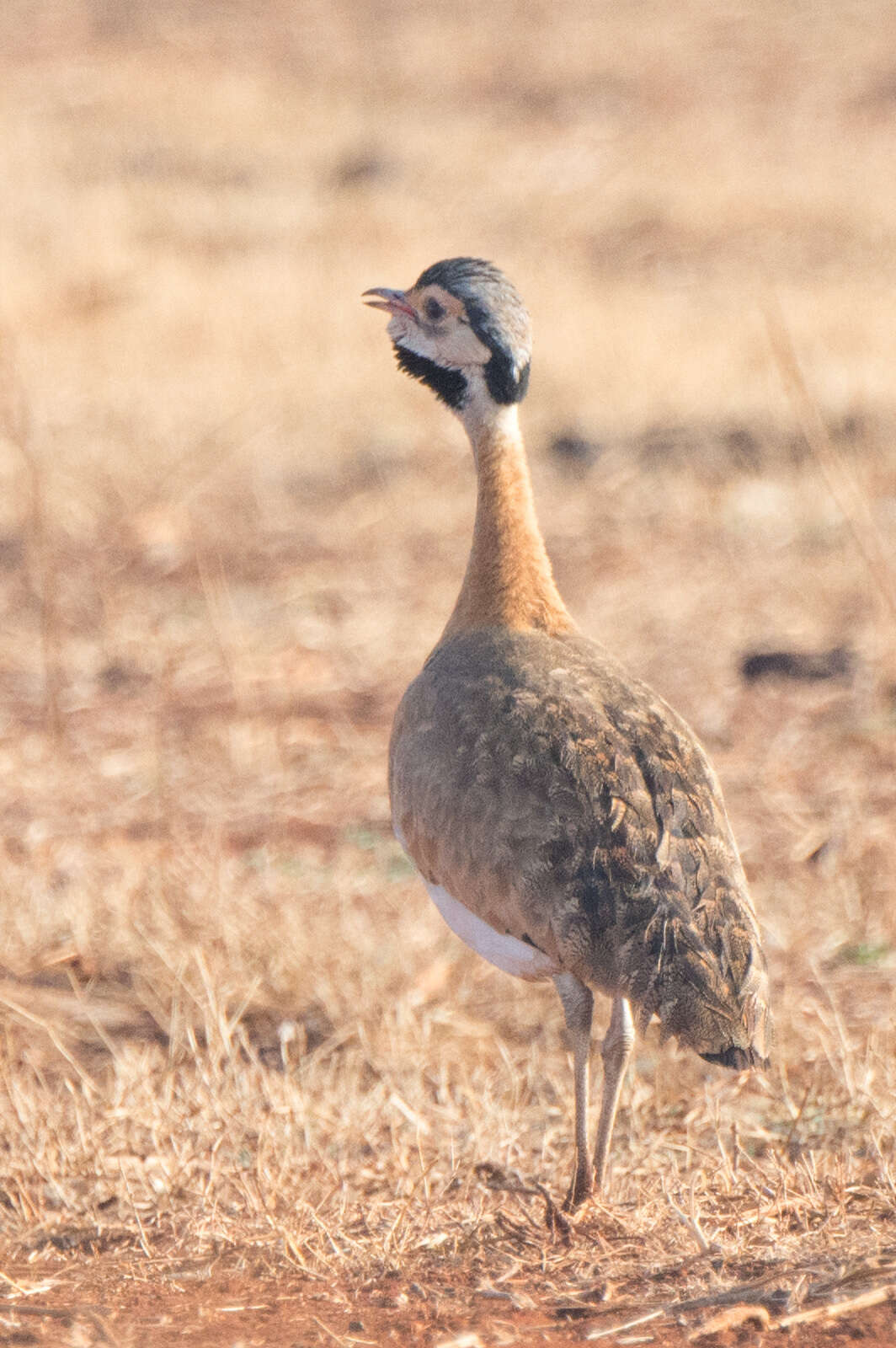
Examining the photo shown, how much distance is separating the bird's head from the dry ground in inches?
47.9

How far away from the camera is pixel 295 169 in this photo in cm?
2044

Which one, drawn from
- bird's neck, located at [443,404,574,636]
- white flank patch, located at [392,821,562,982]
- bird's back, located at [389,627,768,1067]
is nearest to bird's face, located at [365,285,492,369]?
bird's neck, located at [443,404,574,636]

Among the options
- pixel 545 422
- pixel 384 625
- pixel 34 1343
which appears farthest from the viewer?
pixel 545 422

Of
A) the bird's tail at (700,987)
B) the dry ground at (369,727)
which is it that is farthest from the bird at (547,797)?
the dry ground at (369,727)

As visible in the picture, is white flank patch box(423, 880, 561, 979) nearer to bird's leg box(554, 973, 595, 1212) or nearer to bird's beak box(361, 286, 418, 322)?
bird's leg box(554, 973, 595, 1212)

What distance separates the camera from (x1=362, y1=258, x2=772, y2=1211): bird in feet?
10.9

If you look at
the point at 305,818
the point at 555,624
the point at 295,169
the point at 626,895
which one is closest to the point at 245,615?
the point at 305,818

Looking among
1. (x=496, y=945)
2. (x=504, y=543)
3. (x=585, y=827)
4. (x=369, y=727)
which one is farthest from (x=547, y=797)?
(x=369, y=727)

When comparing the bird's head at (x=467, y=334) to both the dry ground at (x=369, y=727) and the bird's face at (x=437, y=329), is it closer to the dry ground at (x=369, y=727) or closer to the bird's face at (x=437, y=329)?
the bird's face at (x=437, y=329)

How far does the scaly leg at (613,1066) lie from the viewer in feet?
11.7

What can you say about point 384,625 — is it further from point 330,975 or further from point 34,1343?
point 34,1343

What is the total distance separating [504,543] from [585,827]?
0.96m

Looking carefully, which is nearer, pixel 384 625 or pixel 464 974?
pixel 464 974

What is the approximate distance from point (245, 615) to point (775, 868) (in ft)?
11.4
